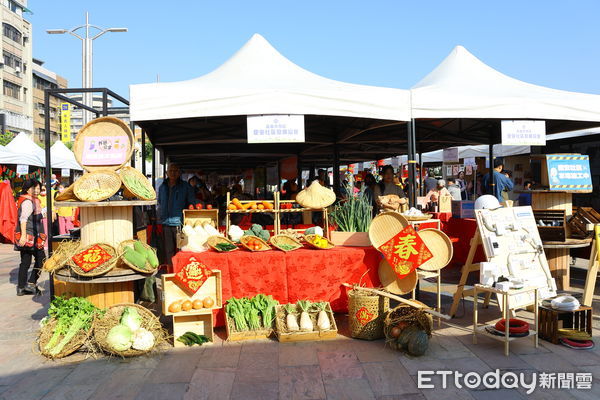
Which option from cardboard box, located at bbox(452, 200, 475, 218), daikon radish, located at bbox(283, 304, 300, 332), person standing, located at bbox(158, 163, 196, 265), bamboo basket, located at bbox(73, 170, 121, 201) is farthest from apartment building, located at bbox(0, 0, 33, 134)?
daikon radish, located at bbox(283, 304, 300, 332)

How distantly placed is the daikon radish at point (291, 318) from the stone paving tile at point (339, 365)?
0.39 metres

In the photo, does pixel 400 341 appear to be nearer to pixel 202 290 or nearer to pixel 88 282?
pixel 202 290

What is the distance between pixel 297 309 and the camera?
4.62 metres

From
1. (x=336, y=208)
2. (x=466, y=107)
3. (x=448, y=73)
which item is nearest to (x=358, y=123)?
(x=448, y=73)

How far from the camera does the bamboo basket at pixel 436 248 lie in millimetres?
4699

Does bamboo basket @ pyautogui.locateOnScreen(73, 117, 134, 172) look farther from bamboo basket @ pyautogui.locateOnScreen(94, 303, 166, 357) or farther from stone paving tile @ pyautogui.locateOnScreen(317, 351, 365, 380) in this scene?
stone paving tile @ pyautogui.locateOnScreen(317, 351, 365, 380)

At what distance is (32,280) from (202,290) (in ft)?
12.7

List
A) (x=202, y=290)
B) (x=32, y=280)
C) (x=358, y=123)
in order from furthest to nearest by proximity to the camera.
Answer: (x=358, y=123) → (x=32, y=280) → (x=202, y=290)

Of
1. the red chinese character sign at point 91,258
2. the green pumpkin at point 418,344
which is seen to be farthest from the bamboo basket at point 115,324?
the green pumpkin at point 418,344

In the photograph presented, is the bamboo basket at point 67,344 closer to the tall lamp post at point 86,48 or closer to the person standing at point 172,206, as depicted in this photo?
the person standing at point 172,206

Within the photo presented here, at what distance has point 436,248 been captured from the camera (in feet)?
15.6

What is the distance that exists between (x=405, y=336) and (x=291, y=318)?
110 cm

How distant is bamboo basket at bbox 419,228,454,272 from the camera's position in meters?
4.70

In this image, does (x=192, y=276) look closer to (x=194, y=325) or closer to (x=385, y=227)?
(x=194, y=325)
